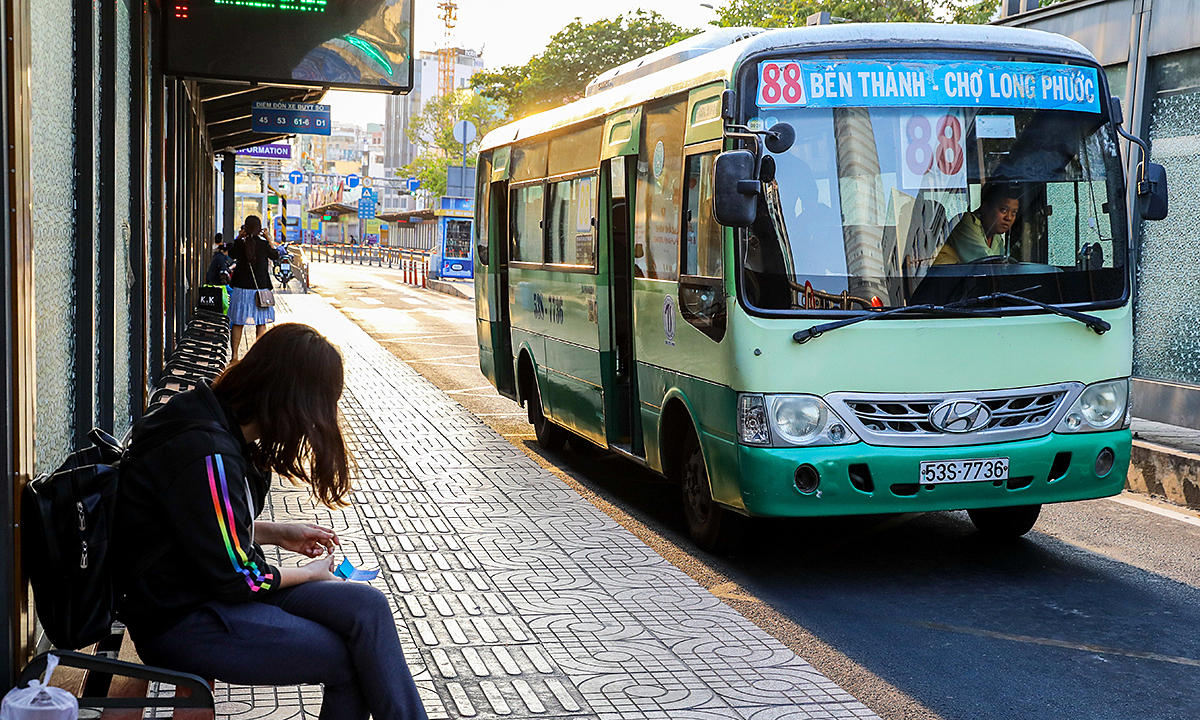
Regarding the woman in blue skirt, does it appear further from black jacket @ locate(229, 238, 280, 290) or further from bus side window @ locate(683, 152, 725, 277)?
bus side window @ locate(683, 152, 725, 277)

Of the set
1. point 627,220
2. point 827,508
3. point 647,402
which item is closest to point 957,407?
point 827,508

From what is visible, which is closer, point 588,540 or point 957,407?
point 957,407

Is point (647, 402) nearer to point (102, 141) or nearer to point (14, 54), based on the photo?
point (102, 141)

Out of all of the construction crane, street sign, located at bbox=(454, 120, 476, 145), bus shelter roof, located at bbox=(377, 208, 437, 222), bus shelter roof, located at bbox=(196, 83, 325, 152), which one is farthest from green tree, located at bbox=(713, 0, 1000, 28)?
the construction crane

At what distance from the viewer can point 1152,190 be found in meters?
7.14

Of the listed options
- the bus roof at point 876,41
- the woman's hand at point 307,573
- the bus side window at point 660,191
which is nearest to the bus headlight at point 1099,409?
the bus roof at point 876,41

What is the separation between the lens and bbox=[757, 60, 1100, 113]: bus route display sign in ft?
21.3

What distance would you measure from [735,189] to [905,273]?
967 mm

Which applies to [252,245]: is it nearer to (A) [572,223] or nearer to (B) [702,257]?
(A) [572,223]

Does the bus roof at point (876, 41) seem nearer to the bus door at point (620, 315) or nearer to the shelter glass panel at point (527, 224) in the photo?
the bus door at point (620, 315)

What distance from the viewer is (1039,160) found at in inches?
265

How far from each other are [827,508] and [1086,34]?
1010 cm

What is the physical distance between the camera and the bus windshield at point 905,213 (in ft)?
21.0

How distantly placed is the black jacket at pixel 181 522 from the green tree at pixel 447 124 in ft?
254
